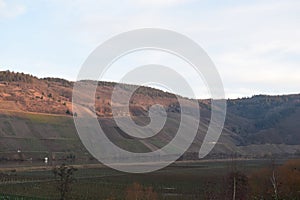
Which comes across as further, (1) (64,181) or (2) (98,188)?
(2) (98,188)

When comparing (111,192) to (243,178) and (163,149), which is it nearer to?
(243,178)

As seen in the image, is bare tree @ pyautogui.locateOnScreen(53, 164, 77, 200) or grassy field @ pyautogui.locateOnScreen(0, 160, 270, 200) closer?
bare tree @ pyautogui.locateOnScreen(53, 164, 77, 200)

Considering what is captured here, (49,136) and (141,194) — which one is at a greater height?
(49,136)

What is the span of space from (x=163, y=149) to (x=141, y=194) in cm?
13156

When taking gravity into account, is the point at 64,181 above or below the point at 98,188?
above

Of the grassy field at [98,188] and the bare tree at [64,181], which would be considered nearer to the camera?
the bare tree at [64,181]

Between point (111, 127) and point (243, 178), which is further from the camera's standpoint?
point (111, 127)

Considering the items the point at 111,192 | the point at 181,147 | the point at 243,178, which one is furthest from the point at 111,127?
the point at 243,178

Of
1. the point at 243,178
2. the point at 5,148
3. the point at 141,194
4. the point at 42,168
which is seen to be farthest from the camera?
the point at 5,148

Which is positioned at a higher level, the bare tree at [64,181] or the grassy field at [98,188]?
the bare tree at [64,181]

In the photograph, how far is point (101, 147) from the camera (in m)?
164

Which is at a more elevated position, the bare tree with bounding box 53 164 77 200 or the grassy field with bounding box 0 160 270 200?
the bare tree with bounding box 53 164 77 200

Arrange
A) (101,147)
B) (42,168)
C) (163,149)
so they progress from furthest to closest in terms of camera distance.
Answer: (163,149)
(101,147)
(42,168)

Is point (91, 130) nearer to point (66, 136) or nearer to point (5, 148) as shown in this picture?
point (66, 136)
